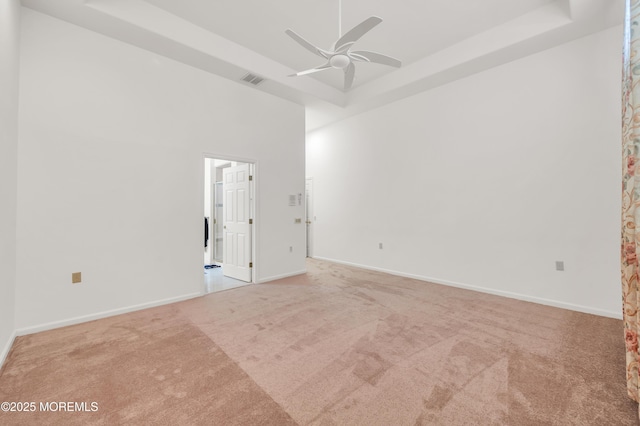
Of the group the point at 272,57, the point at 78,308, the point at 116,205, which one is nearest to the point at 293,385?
the point at 78,308

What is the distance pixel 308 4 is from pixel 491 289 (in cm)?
464

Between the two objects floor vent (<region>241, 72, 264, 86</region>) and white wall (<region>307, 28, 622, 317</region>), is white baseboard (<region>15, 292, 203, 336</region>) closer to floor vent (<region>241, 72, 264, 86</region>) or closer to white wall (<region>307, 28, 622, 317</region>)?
floor vent (<region>241, 72, 264, 86</region>)

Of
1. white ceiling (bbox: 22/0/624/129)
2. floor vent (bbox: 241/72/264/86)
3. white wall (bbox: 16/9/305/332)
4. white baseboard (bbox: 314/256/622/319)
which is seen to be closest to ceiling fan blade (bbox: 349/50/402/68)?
white ceiling (bbox: 22/0/624/129)

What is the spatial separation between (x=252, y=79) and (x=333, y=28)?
4.96 feet

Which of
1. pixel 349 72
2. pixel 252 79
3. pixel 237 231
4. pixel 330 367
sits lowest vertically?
pixel 330 367

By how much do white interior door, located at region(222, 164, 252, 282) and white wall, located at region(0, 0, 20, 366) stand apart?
2.76 m

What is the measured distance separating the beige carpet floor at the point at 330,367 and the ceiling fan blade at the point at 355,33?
2.82m

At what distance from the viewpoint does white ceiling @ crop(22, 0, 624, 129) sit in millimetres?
3109

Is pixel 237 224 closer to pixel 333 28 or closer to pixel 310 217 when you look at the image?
pixel 310 217

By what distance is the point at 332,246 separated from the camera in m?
6.68

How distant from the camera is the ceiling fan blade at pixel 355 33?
2252 mm

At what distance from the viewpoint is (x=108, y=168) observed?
10.7 ft

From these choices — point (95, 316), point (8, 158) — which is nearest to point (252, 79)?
point (8, 158)

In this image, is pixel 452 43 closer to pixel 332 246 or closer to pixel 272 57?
pixel 272 57
